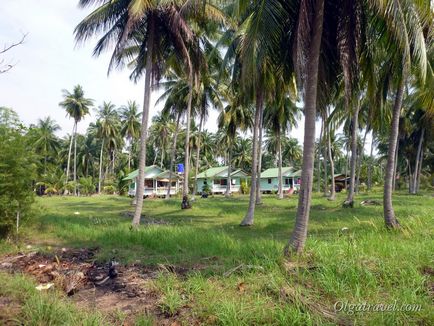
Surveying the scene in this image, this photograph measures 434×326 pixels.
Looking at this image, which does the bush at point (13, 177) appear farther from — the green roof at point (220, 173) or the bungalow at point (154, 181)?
the green roof at point (220, 173)

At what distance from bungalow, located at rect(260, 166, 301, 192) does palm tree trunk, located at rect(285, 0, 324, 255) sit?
43.4 meters

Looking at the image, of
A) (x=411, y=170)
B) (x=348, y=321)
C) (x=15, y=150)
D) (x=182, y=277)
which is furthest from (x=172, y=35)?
(x=411, y=170)

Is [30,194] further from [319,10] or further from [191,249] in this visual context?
[319,10]

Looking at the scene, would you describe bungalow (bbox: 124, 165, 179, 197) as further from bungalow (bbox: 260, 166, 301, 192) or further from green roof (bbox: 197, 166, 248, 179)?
bungalow (bbox: 260, 166, 301, 192)

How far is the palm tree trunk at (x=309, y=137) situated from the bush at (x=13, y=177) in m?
8.31

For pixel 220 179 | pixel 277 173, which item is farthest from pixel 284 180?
pixel 220 179

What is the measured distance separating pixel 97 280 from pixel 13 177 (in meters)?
5.77

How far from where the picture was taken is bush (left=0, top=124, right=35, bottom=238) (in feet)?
33.2

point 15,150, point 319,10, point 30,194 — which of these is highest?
point 319,10

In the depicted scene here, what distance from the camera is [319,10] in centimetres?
738

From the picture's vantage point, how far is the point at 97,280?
6500 mm

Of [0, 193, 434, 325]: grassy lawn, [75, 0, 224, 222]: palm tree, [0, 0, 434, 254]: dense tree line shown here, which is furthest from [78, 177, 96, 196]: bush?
[0, 193, 434, 325]: grassy lawn

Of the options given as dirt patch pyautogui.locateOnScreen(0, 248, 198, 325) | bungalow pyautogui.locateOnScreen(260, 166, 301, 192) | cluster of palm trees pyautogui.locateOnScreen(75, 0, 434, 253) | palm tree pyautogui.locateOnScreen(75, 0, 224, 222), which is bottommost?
dirt patch pyautogui.locateOnScreen(0, 248, 198, 325)

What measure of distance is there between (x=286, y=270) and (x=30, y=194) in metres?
8.99
